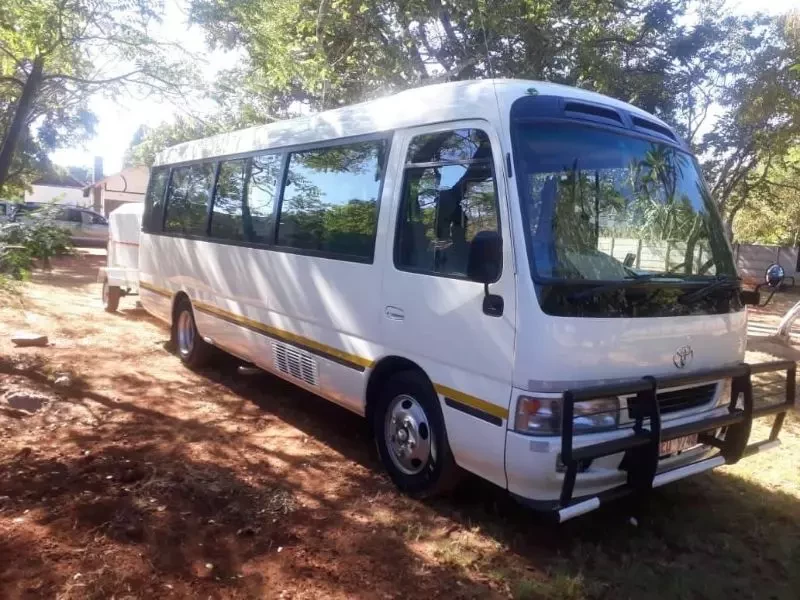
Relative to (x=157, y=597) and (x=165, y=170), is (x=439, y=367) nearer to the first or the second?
(x=157, y=597)

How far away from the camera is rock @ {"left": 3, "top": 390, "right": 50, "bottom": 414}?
5.92m

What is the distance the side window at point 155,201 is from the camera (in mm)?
8781

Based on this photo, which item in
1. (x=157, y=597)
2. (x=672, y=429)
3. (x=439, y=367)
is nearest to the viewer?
(x=157, y=597)

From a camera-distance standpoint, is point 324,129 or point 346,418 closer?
point 324,129

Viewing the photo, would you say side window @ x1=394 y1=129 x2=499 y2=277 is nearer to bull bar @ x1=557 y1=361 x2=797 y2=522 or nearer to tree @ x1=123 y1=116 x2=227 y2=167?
bull bar @ x1=557 y1=361 x2=797 y2=522

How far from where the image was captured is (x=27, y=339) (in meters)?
8.27

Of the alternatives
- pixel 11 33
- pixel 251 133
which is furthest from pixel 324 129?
pixel 11 33

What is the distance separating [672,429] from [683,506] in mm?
1140

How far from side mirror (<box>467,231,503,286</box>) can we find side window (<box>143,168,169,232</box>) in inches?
237

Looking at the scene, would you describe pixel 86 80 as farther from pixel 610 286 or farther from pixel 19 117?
pixel 610 286

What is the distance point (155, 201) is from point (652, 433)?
7288mm

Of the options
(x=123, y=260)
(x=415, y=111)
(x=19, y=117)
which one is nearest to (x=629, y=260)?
(x=415, y=111)

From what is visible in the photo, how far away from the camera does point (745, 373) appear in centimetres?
432

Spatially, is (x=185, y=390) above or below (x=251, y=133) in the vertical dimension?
below
